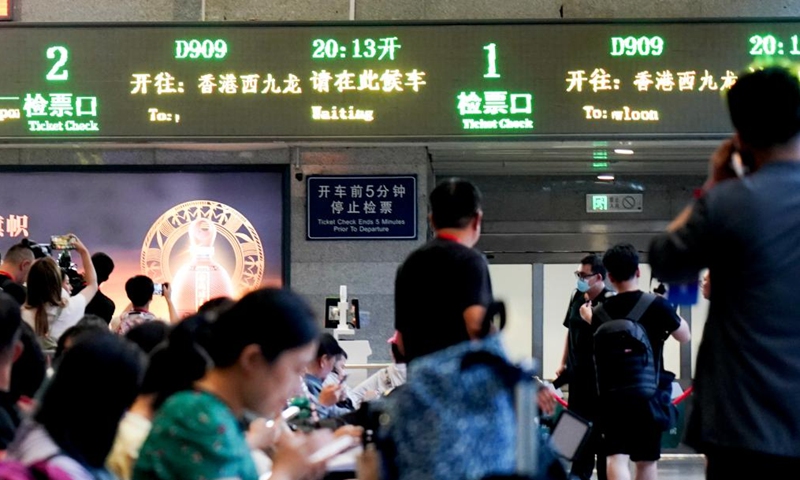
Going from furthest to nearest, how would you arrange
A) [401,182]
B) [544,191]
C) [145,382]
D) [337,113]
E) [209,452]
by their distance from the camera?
[544,191] < [401,182] < [337,113] < [145,382] < [209,452]

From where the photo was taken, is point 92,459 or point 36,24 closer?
point 92,459

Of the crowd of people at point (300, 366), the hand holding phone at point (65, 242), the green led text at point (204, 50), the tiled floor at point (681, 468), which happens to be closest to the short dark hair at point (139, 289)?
the hand holding phone at point (65, 242)

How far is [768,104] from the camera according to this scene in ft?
9.36

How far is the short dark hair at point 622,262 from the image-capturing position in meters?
6.59

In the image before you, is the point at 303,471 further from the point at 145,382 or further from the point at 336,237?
the point at 336,237

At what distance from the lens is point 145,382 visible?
3.31 meters

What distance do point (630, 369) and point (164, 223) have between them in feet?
15.8

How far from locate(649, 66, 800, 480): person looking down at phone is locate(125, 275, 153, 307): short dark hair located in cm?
461

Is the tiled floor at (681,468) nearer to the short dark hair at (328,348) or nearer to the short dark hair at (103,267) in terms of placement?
the short dark hair at (328,348)

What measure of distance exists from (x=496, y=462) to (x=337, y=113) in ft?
18.5

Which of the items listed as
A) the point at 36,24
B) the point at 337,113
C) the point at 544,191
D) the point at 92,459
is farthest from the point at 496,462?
the point at 544,191

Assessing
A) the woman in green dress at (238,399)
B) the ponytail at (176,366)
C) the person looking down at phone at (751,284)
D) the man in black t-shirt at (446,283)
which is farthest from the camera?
the man in black t-shirt at (446,283)

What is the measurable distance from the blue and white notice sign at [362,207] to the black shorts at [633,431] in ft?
11.8

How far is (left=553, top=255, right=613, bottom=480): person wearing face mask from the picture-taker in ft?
25.6
